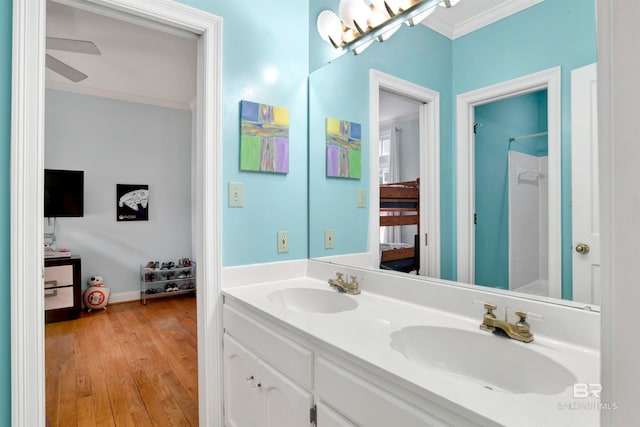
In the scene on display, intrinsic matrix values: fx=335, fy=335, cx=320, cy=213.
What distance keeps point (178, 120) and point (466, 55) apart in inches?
164

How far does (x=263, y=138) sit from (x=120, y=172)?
Result: 3231 mm

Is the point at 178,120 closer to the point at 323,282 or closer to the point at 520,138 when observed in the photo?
the point at 323,282

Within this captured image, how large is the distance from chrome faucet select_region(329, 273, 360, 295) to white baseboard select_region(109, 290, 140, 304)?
361cm

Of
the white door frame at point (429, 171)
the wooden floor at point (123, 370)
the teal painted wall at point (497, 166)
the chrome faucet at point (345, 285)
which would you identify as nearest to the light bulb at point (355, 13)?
the white door frame at point (429, 171)

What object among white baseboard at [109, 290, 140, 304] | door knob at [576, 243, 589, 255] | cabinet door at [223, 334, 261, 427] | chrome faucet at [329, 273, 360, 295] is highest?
door knob at [576, 243, 589, 255]

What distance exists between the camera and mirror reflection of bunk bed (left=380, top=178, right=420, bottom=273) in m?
1.44

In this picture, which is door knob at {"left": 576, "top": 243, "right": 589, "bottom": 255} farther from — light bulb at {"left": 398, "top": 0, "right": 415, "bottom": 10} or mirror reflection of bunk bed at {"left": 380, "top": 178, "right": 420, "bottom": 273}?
light bulb at {"left": 398, "top": 0, "right": 415, "bottom": 10}

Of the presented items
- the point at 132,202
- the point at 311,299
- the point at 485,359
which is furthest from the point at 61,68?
the point at 485,359

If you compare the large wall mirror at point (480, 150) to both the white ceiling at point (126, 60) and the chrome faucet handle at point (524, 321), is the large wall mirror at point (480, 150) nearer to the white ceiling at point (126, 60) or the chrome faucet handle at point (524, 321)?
the chrome faucet handle at point (524, 321)

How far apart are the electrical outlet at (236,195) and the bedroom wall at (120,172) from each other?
10.5 feet

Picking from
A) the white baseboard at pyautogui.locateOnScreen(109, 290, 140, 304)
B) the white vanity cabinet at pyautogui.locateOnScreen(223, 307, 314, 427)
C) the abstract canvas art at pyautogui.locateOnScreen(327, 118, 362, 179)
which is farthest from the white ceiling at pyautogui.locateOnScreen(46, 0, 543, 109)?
the white baseboard at pyautogui.locateOnScreen(109, 290, 140, 304)

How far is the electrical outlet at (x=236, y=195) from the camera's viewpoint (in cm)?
163

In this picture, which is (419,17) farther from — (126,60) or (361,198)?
(126,60)

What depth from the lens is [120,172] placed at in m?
4.12
